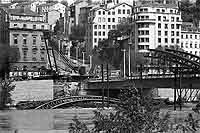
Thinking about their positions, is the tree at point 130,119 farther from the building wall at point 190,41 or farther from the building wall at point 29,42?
the building wall at point 190,41

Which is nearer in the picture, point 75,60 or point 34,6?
point 75,60

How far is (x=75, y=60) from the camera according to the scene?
380 ft

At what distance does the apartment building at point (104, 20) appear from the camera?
120312 mm

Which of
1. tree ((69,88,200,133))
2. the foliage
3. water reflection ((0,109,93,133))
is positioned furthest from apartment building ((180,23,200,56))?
tree ((69,88,200,133))

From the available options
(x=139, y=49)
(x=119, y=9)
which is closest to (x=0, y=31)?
(x=139, y=49)

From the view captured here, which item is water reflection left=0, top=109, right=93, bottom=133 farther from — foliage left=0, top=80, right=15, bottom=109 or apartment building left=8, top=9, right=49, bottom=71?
apartment building left=8, top=9, right=49, bottom=71

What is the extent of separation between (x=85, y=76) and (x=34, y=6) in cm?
7776

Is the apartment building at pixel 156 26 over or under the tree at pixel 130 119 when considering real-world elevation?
over

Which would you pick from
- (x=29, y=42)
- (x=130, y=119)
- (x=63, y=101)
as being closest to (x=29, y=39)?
(x=29, y=42)

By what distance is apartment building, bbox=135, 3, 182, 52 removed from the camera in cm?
10400

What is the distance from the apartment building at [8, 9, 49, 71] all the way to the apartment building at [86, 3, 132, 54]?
26.1 m

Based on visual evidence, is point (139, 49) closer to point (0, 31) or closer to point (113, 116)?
point (0, 31)

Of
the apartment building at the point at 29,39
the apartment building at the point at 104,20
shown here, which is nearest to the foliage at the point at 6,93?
the apartment building at the point at 29,39

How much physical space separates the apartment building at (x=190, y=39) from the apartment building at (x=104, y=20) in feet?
38.1
